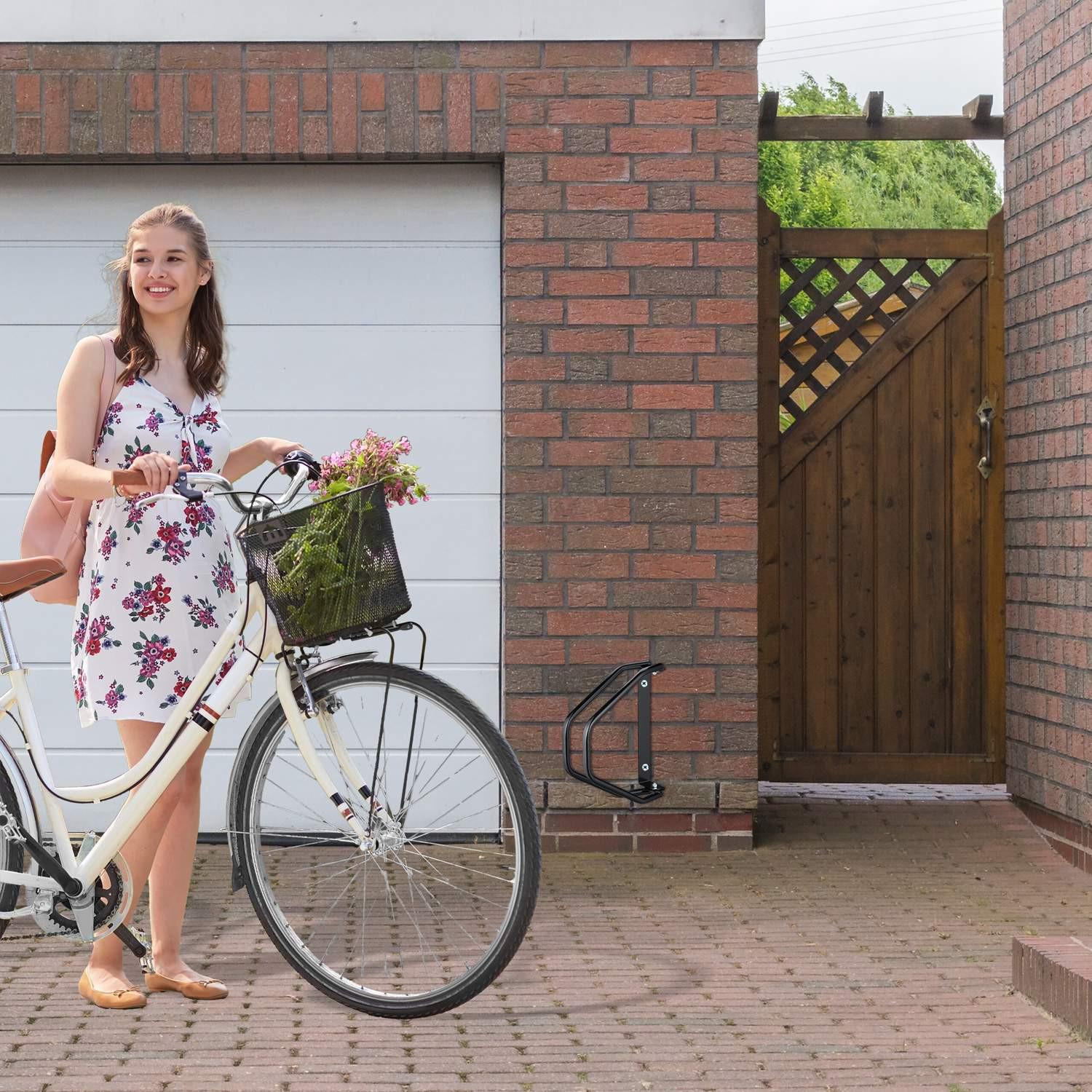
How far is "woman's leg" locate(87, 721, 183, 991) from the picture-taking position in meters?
3.77

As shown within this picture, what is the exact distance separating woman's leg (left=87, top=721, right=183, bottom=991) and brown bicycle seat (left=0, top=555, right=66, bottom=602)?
1.33 feet

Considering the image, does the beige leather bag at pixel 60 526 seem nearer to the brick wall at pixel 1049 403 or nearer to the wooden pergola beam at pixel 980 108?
the brick wall at pixel 1049 403

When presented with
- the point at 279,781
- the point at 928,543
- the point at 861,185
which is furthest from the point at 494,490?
the point at 861,185

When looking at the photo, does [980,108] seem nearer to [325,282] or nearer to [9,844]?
[325,282]

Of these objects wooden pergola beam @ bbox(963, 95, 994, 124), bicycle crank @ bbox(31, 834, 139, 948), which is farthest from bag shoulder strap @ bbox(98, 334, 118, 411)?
wooden pergola beam @ bbox(963, 95, 994, 124)

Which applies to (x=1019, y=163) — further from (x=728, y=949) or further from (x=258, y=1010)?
(x=258, y=1010)

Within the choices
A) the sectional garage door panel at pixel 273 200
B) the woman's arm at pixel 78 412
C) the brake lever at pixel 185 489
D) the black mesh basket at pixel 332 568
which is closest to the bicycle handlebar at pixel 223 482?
the brake lever at pixel 185 489

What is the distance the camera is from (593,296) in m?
5.75

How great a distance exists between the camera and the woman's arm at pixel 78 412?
3.66 metres

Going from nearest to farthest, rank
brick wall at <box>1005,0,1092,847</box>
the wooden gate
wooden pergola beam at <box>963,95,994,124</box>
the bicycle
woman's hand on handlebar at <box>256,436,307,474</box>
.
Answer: the bicycle, woman's hand on handlebar at <box>256,436,307,474</box>, brick wall at <box>1005,0,1092,847</box>, wooden pergola beam at <box>963,95,994,124</box>, the wooden gate

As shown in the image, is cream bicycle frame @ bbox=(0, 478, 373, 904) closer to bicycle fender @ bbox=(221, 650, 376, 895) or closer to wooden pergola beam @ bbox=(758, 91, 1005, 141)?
bicycle fender @ bbox=(221, 650, 376, 895)

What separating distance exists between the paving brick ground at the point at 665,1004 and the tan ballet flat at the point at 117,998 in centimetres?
3

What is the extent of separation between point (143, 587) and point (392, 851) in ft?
2.96

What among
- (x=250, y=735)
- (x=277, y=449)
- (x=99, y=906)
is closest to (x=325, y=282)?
(x=277, y=449)
